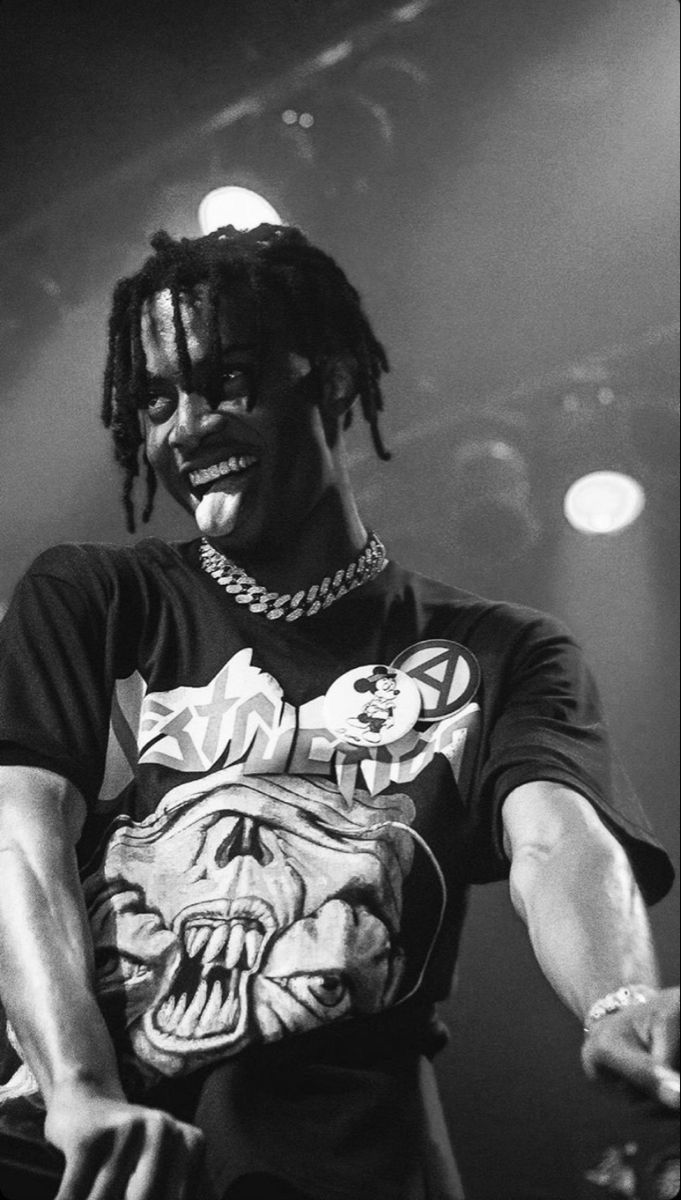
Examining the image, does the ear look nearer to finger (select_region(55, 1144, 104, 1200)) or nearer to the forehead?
the forehead

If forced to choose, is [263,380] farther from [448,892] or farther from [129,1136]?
[129,1136]

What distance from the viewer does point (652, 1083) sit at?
4.53 ft

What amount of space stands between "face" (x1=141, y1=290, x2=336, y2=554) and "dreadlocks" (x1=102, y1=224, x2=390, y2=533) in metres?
0.02

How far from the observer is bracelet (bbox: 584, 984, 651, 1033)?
1.48 m

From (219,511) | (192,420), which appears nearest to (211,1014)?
(219,511)

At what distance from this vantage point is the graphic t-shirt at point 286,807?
1521 mm

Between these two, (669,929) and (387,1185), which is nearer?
(387,1185)

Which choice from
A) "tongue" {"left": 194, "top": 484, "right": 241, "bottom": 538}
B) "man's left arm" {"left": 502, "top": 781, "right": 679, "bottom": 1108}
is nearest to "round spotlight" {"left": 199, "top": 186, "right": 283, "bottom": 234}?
"tongue" {"left": 194, "top": 484, "right": 241, "bottom": 538}

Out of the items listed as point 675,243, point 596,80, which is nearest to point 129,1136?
point 675,243

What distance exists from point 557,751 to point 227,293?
2.49ft

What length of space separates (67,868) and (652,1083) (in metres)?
0.70

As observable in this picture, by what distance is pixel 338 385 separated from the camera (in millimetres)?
1912

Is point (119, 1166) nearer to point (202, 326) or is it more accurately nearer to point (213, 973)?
point (213, 973)

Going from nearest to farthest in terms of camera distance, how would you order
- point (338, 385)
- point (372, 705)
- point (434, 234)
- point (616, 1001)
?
point (616, 1001) → point (372, 705) → point (338, 385) → point (434, 234)
